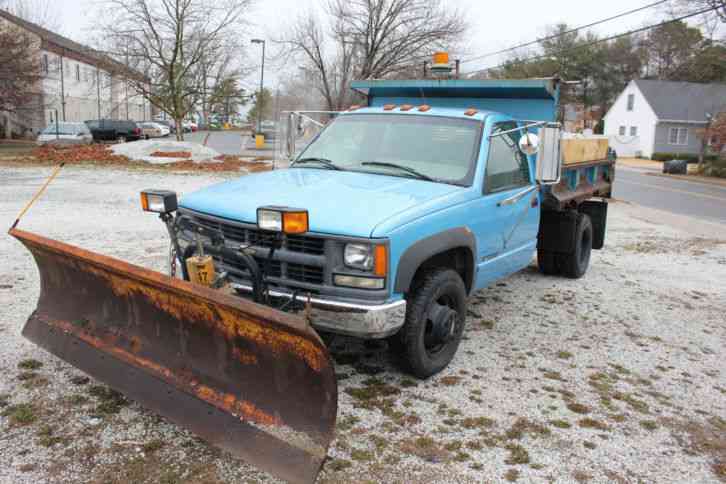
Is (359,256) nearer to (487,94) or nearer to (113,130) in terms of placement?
(487,94)

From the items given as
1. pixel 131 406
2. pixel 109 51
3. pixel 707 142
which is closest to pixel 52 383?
pixel 131 406

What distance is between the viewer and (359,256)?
372 cm

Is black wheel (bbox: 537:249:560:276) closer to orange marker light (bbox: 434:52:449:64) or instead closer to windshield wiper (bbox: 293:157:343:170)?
orange marker light (bbox: 434:52:449:64)

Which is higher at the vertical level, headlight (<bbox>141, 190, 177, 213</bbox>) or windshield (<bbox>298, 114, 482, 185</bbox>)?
windshield (<bbox>298, 114, 482, 185</bbox>)

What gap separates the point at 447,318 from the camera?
4.35m

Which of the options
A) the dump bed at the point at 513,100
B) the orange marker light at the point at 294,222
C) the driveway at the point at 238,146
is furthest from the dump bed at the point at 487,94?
the driveway at the point at 238,146

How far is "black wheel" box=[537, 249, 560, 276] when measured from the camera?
7.51m

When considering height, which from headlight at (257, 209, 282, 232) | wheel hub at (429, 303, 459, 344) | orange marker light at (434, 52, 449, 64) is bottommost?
wheel hub at (429, 303, 459, 344)

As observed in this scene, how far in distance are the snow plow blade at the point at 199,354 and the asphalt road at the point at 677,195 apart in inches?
609

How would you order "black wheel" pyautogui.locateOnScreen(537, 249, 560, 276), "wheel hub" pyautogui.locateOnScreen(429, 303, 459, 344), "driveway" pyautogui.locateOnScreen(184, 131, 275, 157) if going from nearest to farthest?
"wheel hub" pyautogui.locateOnScreen(429, 303, 459, 344) → "black wheel" pyautogui.locateOnScreen(537, 249, 560, 276) → "driveway" pyautogui.locateOnScreen(184, 131, 275, 157)

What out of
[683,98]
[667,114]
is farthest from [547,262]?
[683,98]

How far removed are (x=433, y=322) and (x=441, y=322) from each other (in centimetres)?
6

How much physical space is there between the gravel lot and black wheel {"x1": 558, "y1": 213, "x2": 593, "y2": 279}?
50 centimetres

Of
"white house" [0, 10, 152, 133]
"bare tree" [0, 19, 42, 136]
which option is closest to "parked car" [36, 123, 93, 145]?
"white house" [0, 10, 152, 133]
